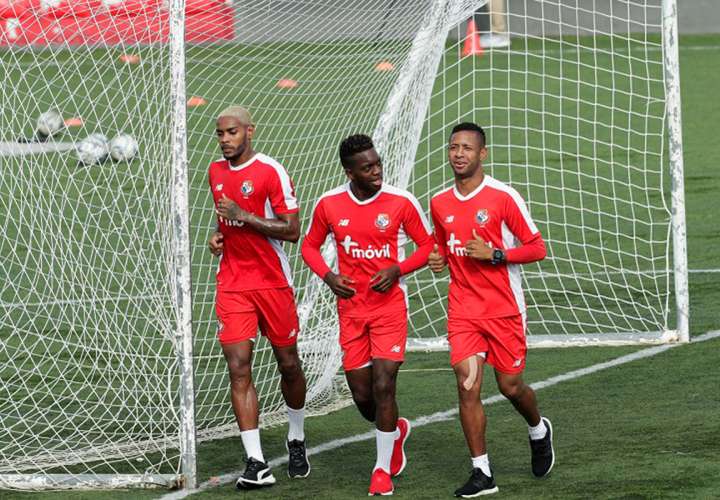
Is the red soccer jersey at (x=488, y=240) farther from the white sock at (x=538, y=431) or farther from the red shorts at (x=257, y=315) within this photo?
the red shorts at (x=257, y=315)

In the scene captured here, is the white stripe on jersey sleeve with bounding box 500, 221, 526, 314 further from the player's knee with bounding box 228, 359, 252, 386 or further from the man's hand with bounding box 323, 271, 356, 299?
the player's knee with bounding box 228, 359, 252, 386

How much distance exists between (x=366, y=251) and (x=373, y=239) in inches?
2.8

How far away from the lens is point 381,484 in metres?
7.12

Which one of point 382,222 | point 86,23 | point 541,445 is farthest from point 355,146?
point 86,23

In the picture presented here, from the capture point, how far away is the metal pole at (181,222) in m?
7.11

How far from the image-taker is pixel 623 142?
761 inches

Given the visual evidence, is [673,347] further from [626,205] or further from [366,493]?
[626,205]

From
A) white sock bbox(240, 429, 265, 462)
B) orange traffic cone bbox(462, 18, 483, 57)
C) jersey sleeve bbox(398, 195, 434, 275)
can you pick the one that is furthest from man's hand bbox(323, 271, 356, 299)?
orange traffic cone bbox(462, 18, 483, 57)

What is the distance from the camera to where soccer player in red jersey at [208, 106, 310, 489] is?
24.5ft

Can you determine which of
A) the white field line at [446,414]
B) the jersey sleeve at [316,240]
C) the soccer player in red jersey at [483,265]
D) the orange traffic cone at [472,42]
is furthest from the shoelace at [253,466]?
the orange traffic cone at [472,42]

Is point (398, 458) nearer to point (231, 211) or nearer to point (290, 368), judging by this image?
point (290, 368)

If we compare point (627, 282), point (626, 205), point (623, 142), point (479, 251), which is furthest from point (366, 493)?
point (623, 142)

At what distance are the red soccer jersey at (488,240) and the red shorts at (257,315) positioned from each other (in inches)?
37.3

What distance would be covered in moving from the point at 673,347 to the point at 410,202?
3599mm
